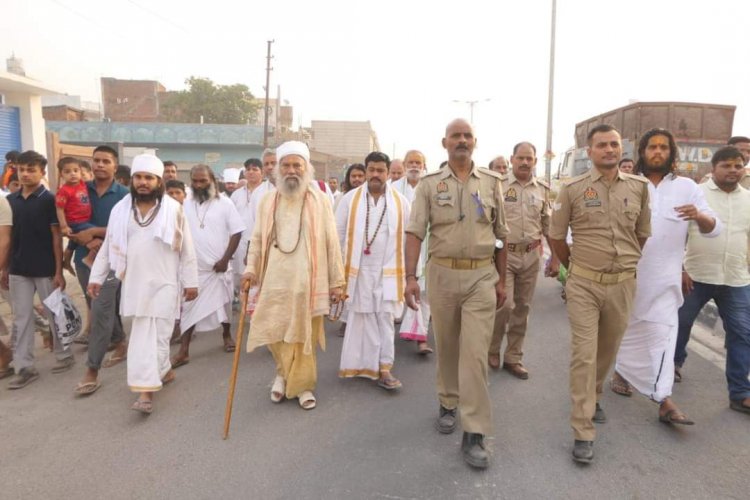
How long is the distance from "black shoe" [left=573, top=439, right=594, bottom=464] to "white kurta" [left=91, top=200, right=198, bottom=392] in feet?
9.61

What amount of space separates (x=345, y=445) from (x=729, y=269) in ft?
10.5

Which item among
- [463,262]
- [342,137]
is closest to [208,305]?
[463,262]

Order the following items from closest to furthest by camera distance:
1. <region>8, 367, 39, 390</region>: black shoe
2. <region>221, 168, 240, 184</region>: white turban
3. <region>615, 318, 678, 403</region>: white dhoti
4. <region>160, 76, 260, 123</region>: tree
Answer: <region>615, 318, 678, 403</region>: white dhoti → <region>8, 367, 39, 390</region>: black shoe → <region>221, 168, 240, 184</region>: white turban → <region>160, 76, 260, 123</region>: tree

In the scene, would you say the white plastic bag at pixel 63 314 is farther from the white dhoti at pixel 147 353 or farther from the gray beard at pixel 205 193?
the gray beard at pixel 205 193

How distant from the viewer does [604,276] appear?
3193 mm

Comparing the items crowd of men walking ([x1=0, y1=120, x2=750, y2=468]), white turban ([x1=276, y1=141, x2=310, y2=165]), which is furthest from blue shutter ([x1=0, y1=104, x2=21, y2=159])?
white turban ([x1=276, y1=141, x2=310, y2=165])

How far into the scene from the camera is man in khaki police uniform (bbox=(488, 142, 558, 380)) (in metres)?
4.57

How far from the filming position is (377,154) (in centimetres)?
444

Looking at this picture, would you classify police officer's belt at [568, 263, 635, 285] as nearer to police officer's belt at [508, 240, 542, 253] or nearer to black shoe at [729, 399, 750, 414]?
police officer's belt at [508, 240, 542, 253]

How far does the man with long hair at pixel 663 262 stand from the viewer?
3.50m

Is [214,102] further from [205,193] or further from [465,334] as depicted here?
[465,334]

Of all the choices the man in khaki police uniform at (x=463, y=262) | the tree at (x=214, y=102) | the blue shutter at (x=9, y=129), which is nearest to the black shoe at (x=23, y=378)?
the man in khaki police uniform at (x=463, y=262)

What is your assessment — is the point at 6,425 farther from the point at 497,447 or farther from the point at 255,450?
the point at 497,447

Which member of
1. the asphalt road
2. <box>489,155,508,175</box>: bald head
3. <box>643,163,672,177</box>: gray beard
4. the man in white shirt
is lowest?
the asphalt road
